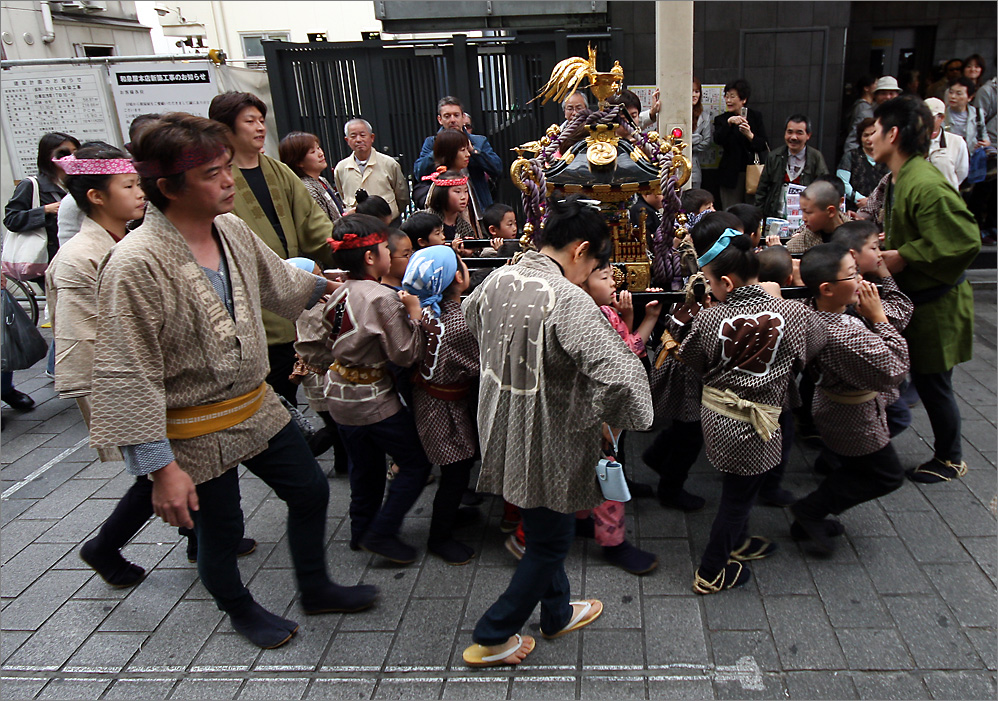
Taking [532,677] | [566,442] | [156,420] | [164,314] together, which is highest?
[164,314]

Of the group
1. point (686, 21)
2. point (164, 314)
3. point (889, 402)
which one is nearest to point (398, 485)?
point (164, 314)

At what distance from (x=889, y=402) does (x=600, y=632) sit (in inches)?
66.3

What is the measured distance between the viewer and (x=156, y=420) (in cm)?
215

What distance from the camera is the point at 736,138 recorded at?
7387mm

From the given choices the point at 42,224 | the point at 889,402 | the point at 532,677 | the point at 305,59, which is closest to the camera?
the point at 532,677

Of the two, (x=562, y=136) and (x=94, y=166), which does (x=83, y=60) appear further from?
(x=562, y=136)

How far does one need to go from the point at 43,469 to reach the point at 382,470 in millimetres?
2655

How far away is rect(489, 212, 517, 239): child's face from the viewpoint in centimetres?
471

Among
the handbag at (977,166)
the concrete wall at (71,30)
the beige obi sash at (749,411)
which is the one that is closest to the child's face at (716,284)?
the beige obi sash at (749,411)

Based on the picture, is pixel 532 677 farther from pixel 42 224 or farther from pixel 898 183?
pixel 42 224

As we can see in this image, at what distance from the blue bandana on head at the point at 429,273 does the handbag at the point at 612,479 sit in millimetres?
1144

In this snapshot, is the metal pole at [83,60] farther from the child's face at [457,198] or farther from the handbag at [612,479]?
the handbag at [612,479]

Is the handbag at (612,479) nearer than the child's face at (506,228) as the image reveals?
Yes

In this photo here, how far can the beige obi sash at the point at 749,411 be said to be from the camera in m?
2.64
